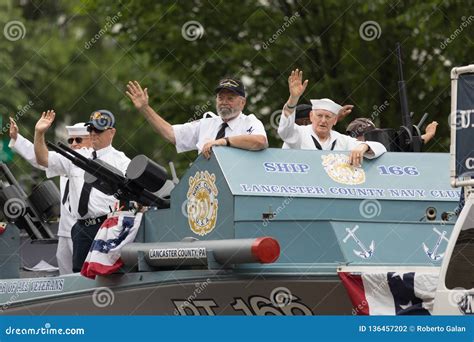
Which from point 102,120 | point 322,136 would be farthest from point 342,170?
point 102,120

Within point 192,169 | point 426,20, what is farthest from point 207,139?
point 426,20

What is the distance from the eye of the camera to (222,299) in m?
10.9

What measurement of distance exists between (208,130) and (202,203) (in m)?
1.01

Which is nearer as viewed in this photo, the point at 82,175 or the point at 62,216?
the point at 82,175

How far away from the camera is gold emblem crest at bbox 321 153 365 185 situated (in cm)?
1143

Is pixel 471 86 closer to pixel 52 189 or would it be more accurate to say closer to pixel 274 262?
pixel 274 262

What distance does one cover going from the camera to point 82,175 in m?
13.1

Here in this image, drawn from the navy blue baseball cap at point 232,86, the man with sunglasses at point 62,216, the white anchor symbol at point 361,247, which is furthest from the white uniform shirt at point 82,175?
the white anchor symbol at point 361,247

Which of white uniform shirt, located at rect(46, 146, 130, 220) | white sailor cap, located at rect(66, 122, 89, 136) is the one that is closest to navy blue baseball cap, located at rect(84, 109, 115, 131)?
white uniform shirt, located at rect(46, 146, 130, 220)

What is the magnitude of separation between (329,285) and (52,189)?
472 cm

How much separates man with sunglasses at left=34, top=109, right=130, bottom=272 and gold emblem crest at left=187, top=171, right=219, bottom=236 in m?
1.53

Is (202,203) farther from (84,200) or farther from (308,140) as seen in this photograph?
(84,200)

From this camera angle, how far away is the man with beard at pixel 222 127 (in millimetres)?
11289

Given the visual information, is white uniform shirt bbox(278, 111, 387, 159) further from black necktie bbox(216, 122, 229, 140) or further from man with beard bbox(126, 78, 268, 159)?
black necktie bbox(216, 122, 229, 140)
